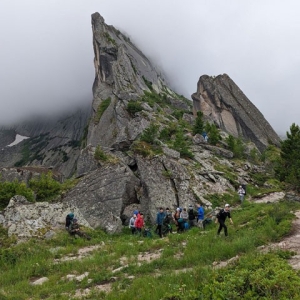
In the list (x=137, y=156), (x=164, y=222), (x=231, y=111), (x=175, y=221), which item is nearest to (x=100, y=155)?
(x=137, y=156)

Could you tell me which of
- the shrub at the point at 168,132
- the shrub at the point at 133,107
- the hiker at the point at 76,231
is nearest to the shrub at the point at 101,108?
the shrub at the point at 133,107

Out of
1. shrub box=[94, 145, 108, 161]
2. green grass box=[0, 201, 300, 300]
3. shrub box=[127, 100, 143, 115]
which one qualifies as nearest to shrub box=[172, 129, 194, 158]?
shrub box=[94, 145, 108, 161]

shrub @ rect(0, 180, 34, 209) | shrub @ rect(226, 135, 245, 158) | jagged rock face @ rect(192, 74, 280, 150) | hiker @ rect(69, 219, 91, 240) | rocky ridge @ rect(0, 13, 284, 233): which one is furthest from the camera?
jagged rock face @ rect(192, 74, 280, 150)

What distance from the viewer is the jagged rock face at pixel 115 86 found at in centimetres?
4678

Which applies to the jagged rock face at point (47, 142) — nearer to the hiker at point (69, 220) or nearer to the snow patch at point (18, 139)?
the snow patch at point (18, 139)

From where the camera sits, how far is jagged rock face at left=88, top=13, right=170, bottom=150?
46.8 m

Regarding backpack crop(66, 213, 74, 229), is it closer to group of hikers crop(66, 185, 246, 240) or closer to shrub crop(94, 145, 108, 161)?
group of hikers crop(66, 185, 246, 240)

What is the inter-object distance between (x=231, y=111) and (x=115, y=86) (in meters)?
23.5

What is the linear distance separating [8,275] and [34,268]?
1.10 m

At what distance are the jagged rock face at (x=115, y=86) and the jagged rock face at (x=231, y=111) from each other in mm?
13102

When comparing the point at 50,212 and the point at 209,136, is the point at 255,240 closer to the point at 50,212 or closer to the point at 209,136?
the point at 50,212

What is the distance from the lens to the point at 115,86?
64562mm

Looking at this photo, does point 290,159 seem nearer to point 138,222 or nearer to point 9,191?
point 138,222

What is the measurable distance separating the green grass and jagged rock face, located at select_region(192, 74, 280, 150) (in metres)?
42.8
